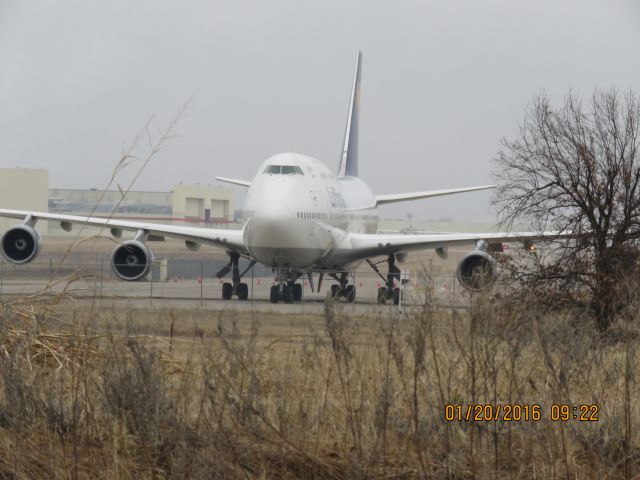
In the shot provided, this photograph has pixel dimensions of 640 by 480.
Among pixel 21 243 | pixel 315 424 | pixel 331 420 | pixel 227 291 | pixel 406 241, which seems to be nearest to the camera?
pixel 315 424

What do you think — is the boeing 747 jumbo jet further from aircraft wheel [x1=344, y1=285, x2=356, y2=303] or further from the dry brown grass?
the dry brown grass

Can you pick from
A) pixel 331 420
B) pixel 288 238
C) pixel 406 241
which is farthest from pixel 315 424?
pixel 406 241

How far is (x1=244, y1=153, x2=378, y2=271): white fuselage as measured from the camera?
87.5 feet

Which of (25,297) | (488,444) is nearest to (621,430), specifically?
(488,444)

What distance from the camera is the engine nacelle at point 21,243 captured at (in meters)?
28.7

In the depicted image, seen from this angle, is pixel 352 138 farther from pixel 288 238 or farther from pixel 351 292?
pixel 288 238

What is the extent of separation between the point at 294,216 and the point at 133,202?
88.0 metres

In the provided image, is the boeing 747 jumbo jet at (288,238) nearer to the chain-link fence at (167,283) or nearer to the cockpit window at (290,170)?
the cockpit window at (290,170)

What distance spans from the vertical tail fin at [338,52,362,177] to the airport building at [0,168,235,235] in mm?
47114

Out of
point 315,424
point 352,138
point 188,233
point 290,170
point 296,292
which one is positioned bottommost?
point 315,424

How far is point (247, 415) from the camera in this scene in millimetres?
7129

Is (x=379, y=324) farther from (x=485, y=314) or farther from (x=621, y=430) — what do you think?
(x=621, y=430)

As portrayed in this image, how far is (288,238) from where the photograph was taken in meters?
26.8

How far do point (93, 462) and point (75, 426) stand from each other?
284 millimetres
